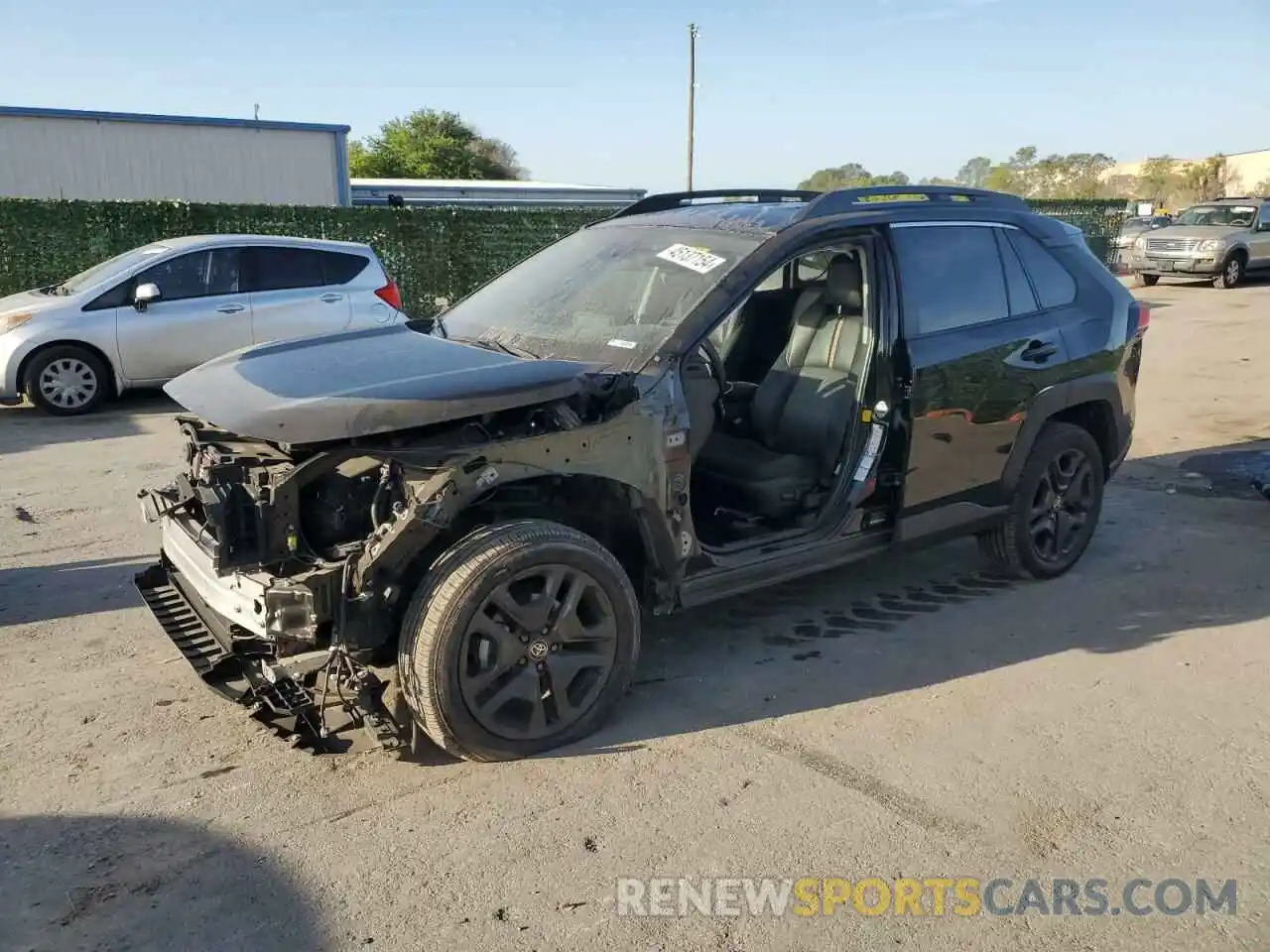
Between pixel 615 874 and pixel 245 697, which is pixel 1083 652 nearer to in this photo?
pixel 615 874

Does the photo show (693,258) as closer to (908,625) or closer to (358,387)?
(358,387)

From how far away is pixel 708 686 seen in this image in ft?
13.6

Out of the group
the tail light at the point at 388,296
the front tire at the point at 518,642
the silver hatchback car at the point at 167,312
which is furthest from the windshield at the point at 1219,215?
the front tire at the point at 518,642

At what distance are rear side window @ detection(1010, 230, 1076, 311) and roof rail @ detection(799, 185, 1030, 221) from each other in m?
0.22

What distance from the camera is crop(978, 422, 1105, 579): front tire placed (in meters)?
5.16

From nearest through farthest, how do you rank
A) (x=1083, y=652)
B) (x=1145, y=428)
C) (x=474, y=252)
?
(x=1083, y=652) → (x=1145, y=428) → (x=474, y=252)

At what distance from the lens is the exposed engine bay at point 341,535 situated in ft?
10.7

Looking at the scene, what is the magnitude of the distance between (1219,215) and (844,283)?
23295 millimetres

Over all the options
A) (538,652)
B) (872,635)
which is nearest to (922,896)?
(538,652)

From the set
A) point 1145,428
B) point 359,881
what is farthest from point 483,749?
point 1145,428

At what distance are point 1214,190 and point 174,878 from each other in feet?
263

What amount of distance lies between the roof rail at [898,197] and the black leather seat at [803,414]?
0.91 feet

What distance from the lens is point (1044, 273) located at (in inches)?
205

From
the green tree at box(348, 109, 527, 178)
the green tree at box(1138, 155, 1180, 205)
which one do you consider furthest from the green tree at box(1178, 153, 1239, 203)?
the green tree at box(348, 109, 527, 178)
